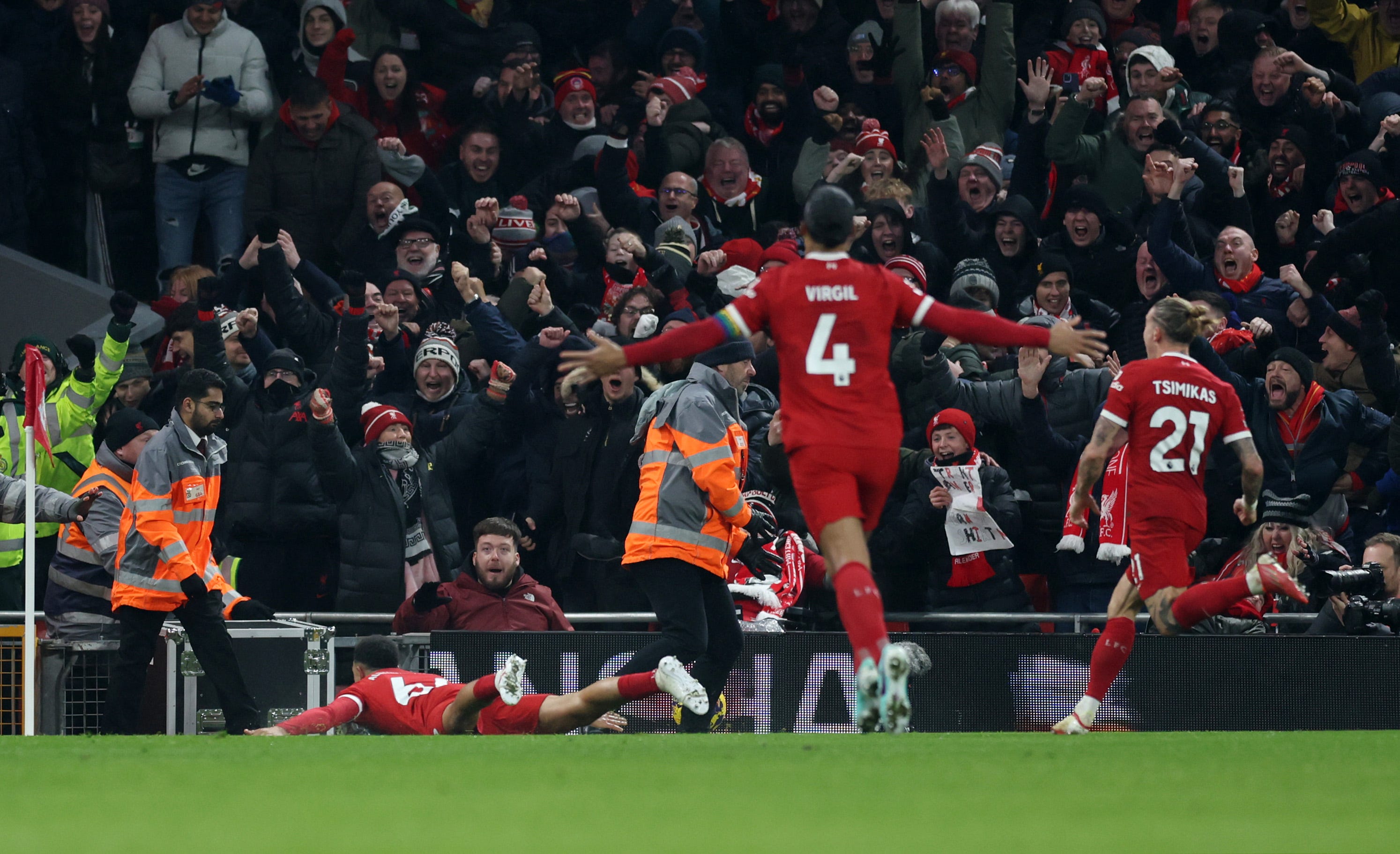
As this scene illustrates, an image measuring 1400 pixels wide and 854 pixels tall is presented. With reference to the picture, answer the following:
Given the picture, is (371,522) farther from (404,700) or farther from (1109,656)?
(1109,656)

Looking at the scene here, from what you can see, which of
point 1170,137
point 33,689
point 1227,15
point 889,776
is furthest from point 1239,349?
point 33,689

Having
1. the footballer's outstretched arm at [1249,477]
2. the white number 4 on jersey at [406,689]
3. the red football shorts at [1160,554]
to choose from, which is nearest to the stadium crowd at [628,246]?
the red football shorts at [1160,554]

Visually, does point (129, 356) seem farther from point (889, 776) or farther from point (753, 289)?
point (889, 776)

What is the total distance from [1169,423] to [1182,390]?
178 mm

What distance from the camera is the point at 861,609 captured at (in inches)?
Answer: 266

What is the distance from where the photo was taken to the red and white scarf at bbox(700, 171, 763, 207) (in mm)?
15000

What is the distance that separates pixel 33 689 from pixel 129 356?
3648 millimetres

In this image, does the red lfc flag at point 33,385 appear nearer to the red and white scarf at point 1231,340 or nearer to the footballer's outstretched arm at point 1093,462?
the footballer's outstretched arm at point 1093,462

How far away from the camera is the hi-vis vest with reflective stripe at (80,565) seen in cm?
1120

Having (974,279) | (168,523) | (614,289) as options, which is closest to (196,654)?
(168,523)

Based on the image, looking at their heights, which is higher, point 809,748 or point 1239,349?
point 1239,349

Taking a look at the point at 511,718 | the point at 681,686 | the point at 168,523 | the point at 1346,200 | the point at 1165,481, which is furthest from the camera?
the point at 1346,200

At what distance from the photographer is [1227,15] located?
15656 millimetres

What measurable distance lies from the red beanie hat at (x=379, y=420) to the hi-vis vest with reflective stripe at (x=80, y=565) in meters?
1.54
